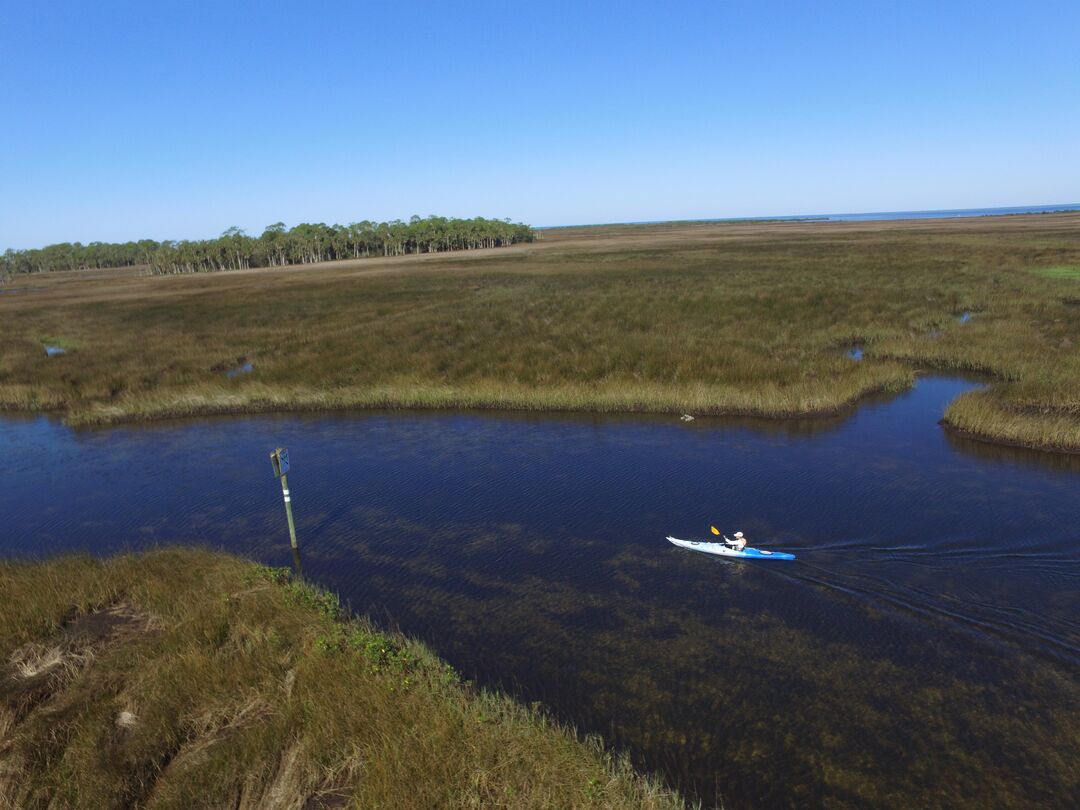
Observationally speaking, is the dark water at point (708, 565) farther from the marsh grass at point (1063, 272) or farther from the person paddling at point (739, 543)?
the marsh grass at point (1063, 272)

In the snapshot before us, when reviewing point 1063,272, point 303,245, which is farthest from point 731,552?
point 303,245

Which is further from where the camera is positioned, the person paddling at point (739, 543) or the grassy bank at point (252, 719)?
the person paddling at point (739, 543)

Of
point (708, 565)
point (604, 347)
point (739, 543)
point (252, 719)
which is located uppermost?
point (604, 347)

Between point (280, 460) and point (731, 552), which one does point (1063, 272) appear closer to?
point (731, 552)

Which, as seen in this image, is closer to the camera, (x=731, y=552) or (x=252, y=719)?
(x=252, y=719)

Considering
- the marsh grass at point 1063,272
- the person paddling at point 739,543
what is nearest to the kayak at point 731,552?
the person paddling at point 739,543
